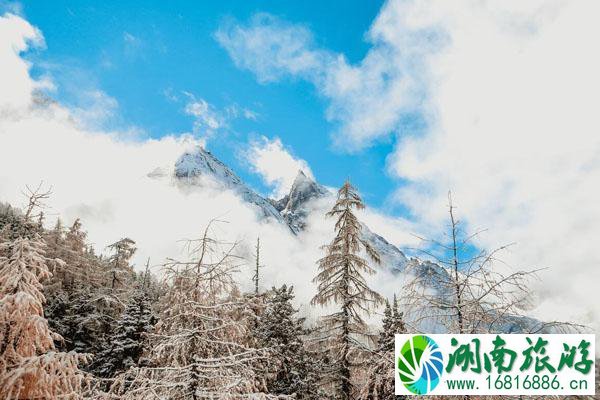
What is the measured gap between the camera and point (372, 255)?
15844 mm

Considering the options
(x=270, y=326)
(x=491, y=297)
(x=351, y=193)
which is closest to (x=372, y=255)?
(x=351, y=193)

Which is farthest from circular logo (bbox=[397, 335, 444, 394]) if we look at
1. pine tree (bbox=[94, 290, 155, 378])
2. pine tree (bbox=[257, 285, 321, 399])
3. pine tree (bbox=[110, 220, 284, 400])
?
pine tree (bbox=[94, 290, 155, 378])

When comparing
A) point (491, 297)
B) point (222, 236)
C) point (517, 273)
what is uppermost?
point (222, 236)

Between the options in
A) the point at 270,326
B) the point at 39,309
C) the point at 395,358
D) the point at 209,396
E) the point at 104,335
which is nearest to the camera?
the point at 209,396

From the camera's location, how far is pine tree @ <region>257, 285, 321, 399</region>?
18719 millimetres

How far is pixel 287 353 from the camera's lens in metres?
19.4

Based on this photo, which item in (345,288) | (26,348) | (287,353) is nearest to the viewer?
(26,348)

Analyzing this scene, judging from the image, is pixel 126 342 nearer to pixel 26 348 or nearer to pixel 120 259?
pixel 120 259

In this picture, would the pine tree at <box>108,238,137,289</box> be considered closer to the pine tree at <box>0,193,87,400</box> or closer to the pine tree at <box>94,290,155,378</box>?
the pine tree at <box>94,290,155,378</box>

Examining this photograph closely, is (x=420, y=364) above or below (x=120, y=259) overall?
below

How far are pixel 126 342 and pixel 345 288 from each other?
49.4 feet

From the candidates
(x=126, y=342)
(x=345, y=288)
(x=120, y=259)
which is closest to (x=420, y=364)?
(x=345, y=288)

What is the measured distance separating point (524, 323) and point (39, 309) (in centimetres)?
847

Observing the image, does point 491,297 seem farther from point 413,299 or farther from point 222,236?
point 222,236
